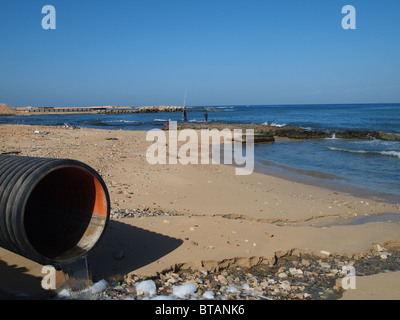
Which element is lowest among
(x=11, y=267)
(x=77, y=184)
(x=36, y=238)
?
(x=11, y=267)

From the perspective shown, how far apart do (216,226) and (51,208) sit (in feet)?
9.24

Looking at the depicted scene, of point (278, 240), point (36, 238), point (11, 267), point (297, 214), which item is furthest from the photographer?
point (297, 214)

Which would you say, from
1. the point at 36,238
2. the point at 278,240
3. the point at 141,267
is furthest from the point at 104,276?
the point at 278,240

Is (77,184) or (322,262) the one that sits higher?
(77,184)

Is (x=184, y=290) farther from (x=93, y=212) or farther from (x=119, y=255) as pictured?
(x=93, y=212)

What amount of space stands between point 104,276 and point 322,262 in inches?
124

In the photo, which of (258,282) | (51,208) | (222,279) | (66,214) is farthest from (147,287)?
(51,208)

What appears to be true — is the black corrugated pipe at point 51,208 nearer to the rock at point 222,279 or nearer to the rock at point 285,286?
the rock at point 222,279

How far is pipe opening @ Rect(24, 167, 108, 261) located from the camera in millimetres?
4008

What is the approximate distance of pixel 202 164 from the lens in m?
12.8

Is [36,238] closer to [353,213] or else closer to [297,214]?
[297,214]

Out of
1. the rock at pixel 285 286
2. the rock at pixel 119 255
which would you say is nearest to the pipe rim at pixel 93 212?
the rock at pixel 119 255

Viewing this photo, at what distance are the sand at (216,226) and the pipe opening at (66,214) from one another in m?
0.28
